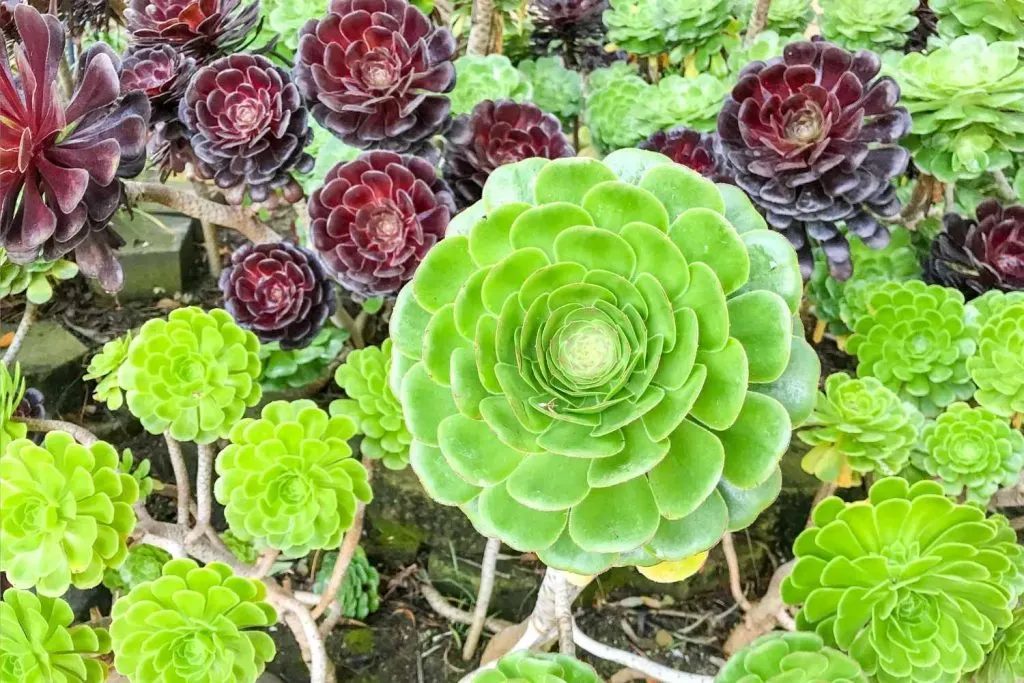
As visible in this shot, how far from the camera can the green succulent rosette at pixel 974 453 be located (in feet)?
2.36

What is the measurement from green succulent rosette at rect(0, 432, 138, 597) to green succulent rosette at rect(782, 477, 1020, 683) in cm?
64

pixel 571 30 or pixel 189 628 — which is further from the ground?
pixel 571 30

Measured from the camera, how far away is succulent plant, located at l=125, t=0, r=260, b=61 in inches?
32.5

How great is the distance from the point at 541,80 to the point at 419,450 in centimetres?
80

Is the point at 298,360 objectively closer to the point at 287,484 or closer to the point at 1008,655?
the point at 287,484

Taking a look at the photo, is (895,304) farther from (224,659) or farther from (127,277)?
(127,277)

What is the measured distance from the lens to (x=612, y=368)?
0.44m

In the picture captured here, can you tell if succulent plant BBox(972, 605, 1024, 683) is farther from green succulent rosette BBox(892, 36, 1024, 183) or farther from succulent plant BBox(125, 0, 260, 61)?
succulent plant BBox(125, 0, 260, 61)

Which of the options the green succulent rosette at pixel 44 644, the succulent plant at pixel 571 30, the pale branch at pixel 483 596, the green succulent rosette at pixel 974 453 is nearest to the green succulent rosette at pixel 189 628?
the green succulent rosette at pixel 44 644

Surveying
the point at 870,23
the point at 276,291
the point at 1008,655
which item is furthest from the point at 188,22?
the point at 1008,655

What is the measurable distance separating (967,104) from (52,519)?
3.30 feet

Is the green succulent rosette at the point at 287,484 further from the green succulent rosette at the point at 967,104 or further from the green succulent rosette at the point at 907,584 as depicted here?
the green succulent rosette at the point at 967,104

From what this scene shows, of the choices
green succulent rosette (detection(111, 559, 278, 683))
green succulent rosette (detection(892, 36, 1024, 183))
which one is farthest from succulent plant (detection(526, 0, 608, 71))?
green succulent rosette (detection(111, 559, 278, 683))

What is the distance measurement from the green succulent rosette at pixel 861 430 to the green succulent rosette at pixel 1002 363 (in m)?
0.08
